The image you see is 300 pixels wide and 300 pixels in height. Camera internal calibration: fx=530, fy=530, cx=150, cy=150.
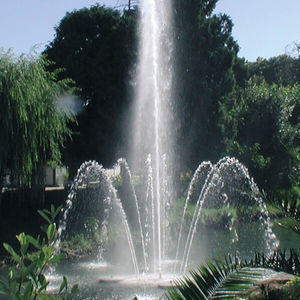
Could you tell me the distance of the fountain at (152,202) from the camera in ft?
41.3

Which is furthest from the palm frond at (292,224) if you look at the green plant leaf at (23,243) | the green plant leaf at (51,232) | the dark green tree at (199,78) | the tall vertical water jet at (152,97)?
the dark green tree at (199,78)

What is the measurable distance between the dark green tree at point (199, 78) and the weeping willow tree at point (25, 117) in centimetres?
711

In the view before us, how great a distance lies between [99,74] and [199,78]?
4054mm

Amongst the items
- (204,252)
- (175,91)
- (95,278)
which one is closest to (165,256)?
(204,252)

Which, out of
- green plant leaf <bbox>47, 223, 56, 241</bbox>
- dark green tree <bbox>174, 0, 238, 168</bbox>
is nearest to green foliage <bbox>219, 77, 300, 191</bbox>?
dark green tree <bbox>174, 0, 238, 168</bbox>

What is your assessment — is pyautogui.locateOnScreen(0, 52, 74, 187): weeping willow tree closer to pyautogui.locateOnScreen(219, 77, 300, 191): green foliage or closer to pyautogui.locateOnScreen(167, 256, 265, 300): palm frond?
pyautogui.locateOnScreen(219, 77, 300, 191): green foliage

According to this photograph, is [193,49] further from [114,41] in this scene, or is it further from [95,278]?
[95,278]

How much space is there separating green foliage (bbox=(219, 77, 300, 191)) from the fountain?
9.22ft

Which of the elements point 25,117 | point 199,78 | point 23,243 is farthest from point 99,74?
point 23,243

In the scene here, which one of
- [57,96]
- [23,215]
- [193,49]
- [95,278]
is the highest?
[193,49]

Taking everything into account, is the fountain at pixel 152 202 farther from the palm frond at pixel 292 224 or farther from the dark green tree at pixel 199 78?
the palm frond at pixel 292 224

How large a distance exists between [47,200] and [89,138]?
2830mm

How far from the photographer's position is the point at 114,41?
20.3 m

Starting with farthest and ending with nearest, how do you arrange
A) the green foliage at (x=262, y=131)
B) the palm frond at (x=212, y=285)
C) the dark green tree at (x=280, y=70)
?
the dark green tree at (x=280, y=70)
the green foliage at (x=262, y=131)
the palm frond at (x=212, y=285)
